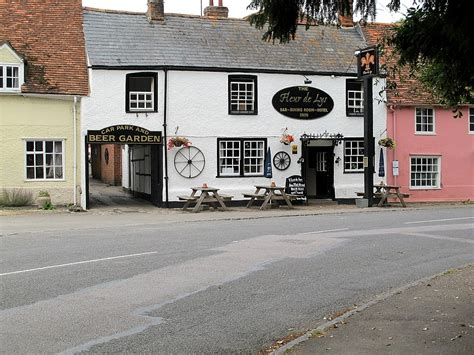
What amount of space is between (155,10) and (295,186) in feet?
31.3

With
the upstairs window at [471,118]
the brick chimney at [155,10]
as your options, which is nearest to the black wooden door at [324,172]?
the upstairs window at [471,118]

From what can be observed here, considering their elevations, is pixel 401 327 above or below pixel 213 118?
below

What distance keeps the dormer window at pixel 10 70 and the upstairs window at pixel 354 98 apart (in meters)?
13.3

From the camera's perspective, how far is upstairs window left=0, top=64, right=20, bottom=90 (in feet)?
78.3

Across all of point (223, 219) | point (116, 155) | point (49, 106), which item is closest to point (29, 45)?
point (49, 106)

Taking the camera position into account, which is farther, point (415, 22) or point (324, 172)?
point (324, 172)

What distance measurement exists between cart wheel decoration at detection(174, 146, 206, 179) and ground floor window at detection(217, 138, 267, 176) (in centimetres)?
86

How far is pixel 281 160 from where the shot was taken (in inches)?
1049

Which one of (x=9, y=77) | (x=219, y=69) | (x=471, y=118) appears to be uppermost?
(x=219, y=69)

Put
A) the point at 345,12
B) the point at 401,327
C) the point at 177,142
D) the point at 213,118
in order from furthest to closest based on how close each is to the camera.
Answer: the point at 213,118
the point at 177,142
the point at 401,327
the point at 345,12

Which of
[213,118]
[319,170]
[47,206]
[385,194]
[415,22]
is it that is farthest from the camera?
[319,170]

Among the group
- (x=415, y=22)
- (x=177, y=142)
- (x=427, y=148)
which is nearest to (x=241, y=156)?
(x=177, y=142)

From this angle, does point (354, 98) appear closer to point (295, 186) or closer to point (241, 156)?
point (295, 186)

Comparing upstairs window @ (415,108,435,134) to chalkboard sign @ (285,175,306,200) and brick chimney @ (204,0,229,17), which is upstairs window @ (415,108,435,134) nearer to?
chalkboard sign @ (285,175,306,200)
